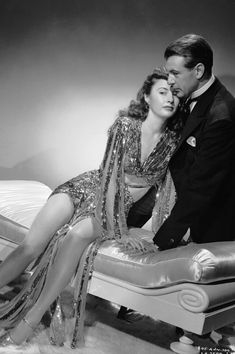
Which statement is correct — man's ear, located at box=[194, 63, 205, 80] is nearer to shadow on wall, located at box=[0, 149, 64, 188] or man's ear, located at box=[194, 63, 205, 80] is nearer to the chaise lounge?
the chaise lounge

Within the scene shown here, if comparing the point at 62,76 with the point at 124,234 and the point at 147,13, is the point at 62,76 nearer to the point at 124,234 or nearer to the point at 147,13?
the point at 147,13

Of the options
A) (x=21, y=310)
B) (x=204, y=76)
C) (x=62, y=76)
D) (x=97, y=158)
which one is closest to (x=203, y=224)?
(x=204, y=76)

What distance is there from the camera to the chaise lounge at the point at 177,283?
2.81 meters

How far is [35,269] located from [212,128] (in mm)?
1305

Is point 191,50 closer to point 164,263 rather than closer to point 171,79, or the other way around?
point 171,79

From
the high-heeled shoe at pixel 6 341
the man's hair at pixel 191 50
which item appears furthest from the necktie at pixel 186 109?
the high-heeled shoe at pixel 6 341

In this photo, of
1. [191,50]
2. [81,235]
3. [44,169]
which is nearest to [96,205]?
[81,235]

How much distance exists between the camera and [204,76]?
331 cm

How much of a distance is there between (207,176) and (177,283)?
62 cm

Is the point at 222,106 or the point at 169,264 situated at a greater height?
the point at 222,106

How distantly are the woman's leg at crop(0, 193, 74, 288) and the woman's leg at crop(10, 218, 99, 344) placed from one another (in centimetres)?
21

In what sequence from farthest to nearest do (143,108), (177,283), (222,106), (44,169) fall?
(44,169) → (143,108) → (222,106) → (177,283)

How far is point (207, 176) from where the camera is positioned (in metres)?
3.14

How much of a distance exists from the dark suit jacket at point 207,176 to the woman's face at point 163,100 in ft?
0.58
